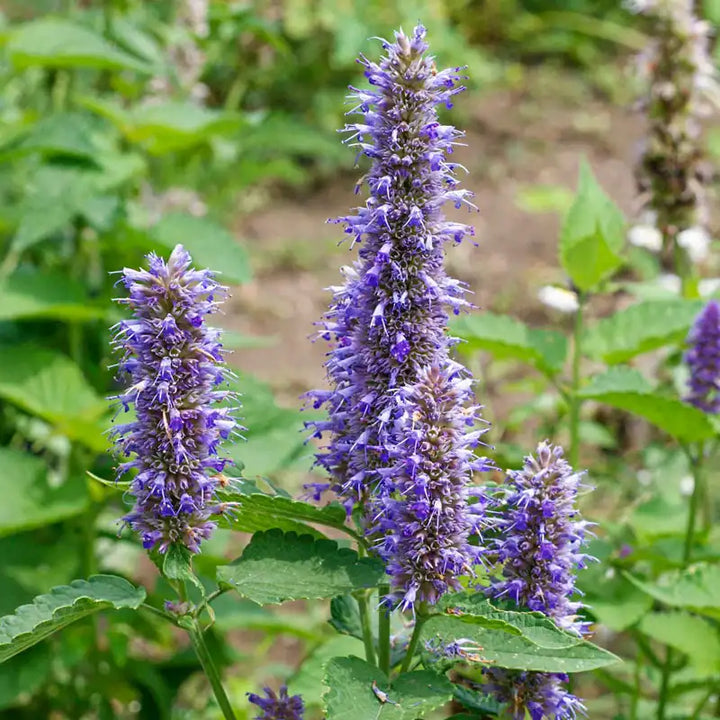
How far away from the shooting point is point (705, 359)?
248 cm

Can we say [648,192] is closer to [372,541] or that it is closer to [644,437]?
[644,437]

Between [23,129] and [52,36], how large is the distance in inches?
12.3

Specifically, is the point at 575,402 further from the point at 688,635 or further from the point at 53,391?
the point at 53,391

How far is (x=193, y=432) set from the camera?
59.9 inches

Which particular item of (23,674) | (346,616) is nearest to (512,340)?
(346,616)

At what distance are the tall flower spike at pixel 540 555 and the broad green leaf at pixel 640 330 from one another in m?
1.08

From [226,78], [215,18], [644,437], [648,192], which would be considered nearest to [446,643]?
[648,192]

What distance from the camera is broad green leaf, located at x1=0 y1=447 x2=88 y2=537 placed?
9.46 feet

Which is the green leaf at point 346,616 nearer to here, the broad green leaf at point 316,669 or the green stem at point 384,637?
the green stem at point 384,637

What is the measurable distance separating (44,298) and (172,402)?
197 centimetres

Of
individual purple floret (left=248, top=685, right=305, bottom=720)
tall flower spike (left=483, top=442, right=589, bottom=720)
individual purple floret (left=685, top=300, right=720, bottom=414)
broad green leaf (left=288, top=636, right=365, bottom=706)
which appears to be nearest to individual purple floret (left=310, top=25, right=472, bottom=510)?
tall flower spike (left=483, top=442, right=589, bottom=720)

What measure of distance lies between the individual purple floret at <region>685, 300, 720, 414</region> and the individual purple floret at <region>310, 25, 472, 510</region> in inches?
41.2

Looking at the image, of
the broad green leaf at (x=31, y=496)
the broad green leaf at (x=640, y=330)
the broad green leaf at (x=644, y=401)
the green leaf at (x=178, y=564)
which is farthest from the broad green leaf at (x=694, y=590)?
the broad green leaf at (x=31, y=496)

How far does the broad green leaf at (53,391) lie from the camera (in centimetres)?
303
